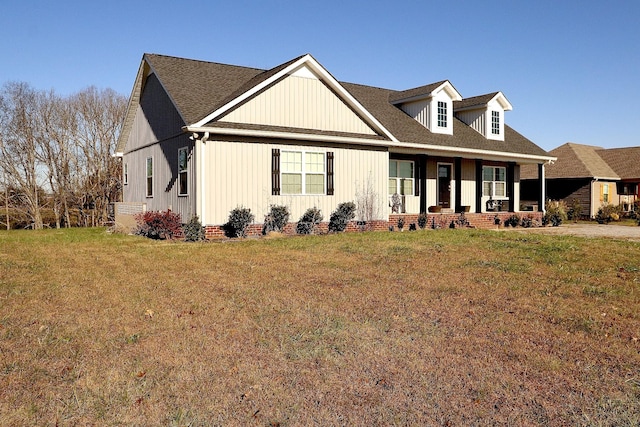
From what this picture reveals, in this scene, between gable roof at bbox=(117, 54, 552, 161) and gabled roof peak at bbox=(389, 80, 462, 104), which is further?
gabled roof peak at bbox=(389, 80, 462, 104)

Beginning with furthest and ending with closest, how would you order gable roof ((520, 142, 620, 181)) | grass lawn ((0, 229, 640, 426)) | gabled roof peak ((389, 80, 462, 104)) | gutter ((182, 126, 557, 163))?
gable roof ((520, 142, 620, 181)), gabled roof peak ((389, 80, 462, 104)), gutter ((182, 126, 557, 163)), grass lawn ((0, 229, 640, 426))

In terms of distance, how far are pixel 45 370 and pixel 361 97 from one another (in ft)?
67.3

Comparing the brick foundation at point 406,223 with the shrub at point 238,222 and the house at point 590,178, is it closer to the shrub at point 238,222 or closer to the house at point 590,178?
the shrub at point 238,222

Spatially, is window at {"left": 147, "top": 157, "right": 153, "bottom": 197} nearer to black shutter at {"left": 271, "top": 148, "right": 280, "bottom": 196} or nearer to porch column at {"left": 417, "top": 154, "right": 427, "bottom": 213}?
black shutter at {"left": 271, "top": 148, "right": 280, "bottom": 196}

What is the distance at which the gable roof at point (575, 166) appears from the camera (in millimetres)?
30897

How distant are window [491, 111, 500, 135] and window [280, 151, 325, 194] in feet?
36.4

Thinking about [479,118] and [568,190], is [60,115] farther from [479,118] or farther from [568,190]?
[568,190]

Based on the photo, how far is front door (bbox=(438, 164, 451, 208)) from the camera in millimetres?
23156

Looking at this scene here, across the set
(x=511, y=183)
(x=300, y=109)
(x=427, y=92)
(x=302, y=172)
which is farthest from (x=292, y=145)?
(x=511, y=183)

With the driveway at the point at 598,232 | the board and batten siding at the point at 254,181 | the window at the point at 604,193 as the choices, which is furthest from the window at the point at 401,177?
the window at the point at 604,193

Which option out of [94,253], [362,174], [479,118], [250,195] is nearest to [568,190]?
[479,118]

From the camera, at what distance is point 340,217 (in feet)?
56.4

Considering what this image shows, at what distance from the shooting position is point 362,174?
18.1m

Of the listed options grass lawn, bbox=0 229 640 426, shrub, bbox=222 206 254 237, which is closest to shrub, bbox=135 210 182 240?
shrub, bbox=222 206 254 237
